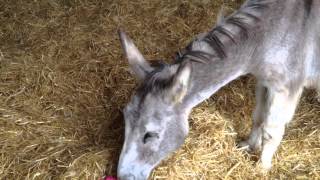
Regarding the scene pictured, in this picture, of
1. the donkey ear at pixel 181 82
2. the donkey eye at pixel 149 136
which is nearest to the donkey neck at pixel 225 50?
the donkey ear at pixel 181 82

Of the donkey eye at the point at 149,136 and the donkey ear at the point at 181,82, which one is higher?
the donkey ear at the point at 181,82

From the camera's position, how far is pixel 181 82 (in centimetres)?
264

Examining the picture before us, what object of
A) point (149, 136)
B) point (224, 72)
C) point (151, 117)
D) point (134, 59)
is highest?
point (134, 59)

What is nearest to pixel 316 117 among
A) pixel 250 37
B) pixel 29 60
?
pixel 250 37

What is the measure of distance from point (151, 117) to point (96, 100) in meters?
1.46

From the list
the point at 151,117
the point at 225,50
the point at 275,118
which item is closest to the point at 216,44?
the point at 225,50

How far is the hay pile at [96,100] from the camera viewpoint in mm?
3498

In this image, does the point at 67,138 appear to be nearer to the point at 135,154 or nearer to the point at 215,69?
the point at 135,154

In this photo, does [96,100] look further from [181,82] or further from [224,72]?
[181,82]

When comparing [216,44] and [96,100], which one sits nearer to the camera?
[216,44]

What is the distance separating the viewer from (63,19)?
500cm

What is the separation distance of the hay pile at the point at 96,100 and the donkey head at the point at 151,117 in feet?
Result: 1.59

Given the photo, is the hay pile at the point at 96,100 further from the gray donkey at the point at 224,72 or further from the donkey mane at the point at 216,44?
the donkey mane at the point at 216,44

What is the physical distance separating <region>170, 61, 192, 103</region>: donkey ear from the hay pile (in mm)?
776
